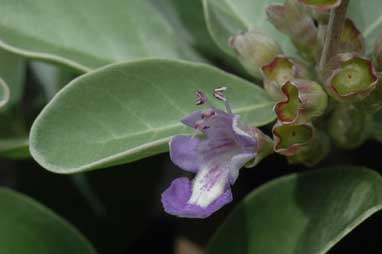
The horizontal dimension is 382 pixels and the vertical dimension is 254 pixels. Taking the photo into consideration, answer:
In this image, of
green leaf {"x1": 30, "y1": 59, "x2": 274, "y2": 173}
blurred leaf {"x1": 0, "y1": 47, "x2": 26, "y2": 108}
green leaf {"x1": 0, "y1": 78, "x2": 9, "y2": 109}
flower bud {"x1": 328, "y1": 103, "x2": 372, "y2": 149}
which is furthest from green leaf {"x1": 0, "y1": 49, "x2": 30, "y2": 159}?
flower bud {"x1": 328, "y1": 103, "x2": 372, "y2": 149}

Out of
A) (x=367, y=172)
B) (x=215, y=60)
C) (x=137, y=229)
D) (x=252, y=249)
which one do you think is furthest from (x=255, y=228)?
(x=215, y=60)

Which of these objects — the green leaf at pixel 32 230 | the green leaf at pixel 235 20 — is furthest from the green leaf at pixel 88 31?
the green leaf at pixel 32 230

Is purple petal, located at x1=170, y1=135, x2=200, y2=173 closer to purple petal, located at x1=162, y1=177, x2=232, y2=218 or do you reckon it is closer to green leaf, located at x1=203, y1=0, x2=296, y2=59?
purple petal, located at x1=162, y1=177, x2=232, y2=218

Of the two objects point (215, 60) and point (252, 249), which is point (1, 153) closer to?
point (252, 249)

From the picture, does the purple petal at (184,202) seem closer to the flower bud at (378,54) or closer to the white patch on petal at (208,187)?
the white patch on petal at (208,187)

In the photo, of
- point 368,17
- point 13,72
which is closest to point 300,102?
point 368,17

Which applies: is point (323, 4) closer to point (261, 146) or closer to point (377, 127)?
point (261, 146)

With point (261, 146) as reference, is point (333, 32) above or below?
above

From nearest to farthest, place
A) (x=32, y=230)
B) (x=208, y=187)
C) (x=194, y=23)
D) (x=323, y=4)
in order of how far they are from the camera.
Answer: (x=323, y=4)
(x=208, y=187)
(x=32, y=230)
(x=194, y=23)

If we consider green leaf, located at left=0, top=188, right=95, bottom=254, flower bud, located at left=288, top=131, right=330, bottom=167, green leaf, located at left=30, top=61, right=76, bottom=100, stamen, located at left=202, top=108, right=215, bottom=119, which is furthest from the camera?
green leaf, located at left=30, top=61, right=76, bottom=100
